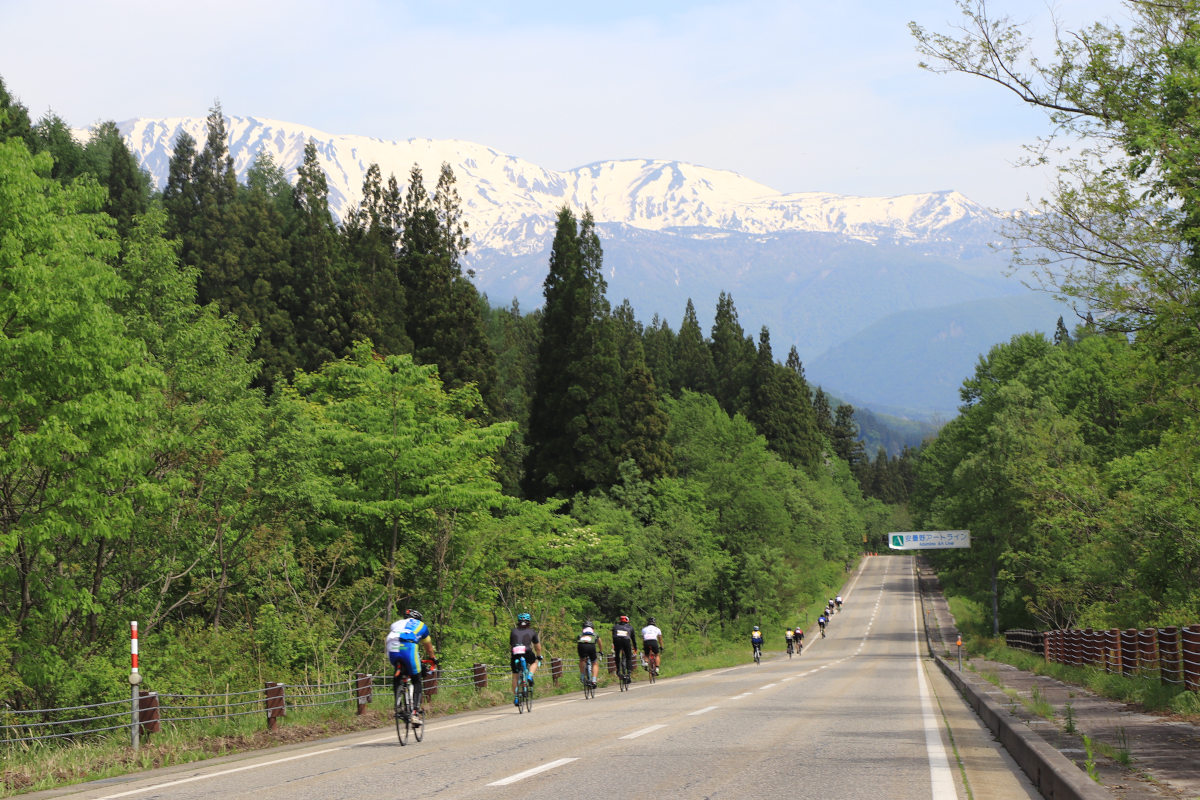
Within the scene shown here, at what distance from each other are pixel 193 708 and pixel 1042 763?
11.4 meters

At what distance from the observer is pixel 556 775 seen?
9984mm

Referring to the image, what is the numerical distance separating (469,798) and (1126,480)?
1762 inches

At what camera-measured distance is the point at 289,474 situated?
3016 cm

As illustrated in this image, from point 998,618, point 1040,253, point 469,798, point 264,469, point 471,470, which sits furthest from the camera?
point 998,618

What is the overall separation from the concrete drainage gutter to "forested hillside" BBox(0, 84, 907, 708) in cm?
1496

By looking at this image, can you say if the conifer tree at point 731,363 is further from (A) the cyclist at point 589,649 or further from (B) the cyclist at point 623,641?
(A) the cyclist at point 589,649

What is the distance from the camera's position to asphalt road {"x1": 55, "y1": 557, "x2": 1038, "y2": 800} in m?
Answer: 9.18

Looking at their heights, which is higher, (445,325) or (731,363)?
(731,363)

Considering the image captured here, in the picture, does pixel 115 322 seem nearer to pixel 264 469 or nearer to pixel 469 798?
pixel 264 469

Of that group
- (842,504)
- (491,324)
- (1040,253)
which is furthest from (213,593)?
(842,504)

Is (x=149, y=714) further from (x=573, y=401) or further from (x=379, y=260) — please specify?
(x=379, y=260)

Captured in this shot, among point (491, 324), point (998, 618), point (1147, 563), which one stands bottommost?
point (998, 618)

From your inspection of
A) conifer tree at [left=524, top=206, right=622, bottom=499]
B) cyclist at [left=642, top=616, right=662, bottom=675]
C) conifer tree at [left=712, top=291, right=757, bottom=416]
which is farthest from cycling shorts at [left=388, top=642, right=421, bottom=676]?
conifer tree at [left=712, top=291, right=757, bottom=416]

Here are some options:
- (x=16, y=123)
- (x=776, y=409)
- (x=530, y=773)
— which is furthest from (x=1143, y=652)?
(x=776, y=409)
